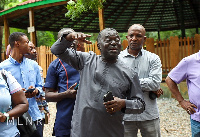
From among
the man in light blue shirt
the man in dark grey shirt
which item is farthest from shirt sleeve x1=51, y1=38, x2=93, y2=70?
the man in light blue shirt

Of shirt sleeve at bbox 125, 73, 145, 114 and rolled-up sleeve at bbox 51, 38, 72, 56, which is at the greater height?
rolled-up sleeve at bbox 51, 38, 72, 56

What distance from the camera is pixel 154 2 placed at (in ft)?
46.6

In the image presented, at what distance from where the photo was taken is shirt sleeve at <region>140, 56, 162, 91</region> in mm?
3446

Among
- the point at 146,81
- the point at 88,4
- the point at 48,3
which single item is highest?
the point at 48,3

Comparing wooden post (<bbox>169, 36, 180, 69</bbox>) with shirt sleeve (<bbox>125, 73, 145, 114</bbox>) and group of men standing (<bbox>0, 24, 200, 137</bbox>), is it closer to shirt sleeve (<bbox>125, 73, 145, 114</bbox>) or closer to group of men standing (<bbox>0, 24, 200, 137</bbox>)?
group of men standing (<bbox>0, 24, 200, 137</bbox>)

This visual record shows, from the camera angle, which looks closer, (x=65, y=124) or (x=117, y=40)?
(x=117, y=40)

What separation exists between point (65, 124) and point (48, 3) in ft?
28.4

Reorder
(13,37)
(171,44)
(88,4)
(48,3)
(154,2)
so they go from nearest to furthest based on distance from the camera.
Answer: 1. (13,37)
2. (88,4)
3. (171,44)
4. (48,3)
5. (154,2)

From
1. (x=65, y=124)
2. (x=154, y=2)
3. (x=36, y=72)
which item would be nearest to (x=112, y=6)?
(x=154, y=2)

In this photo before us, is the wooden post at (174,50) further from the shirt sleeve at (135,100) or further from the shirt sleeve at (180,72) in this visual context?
the shirt sleeve at (135,100)

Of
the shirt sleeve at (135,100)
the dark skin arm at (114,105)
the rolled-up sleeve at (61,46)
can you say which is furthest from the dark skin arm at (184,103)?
the rolled-up sleeve at (61,46)

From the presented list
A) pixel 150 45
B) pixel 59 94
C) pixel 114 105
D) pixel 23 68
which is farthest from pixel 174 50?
pixel 114 105

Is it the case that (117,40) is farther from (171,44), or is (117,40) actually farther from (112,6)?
(112,6)

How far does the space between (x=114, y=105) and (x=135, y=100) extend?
0.95ft
